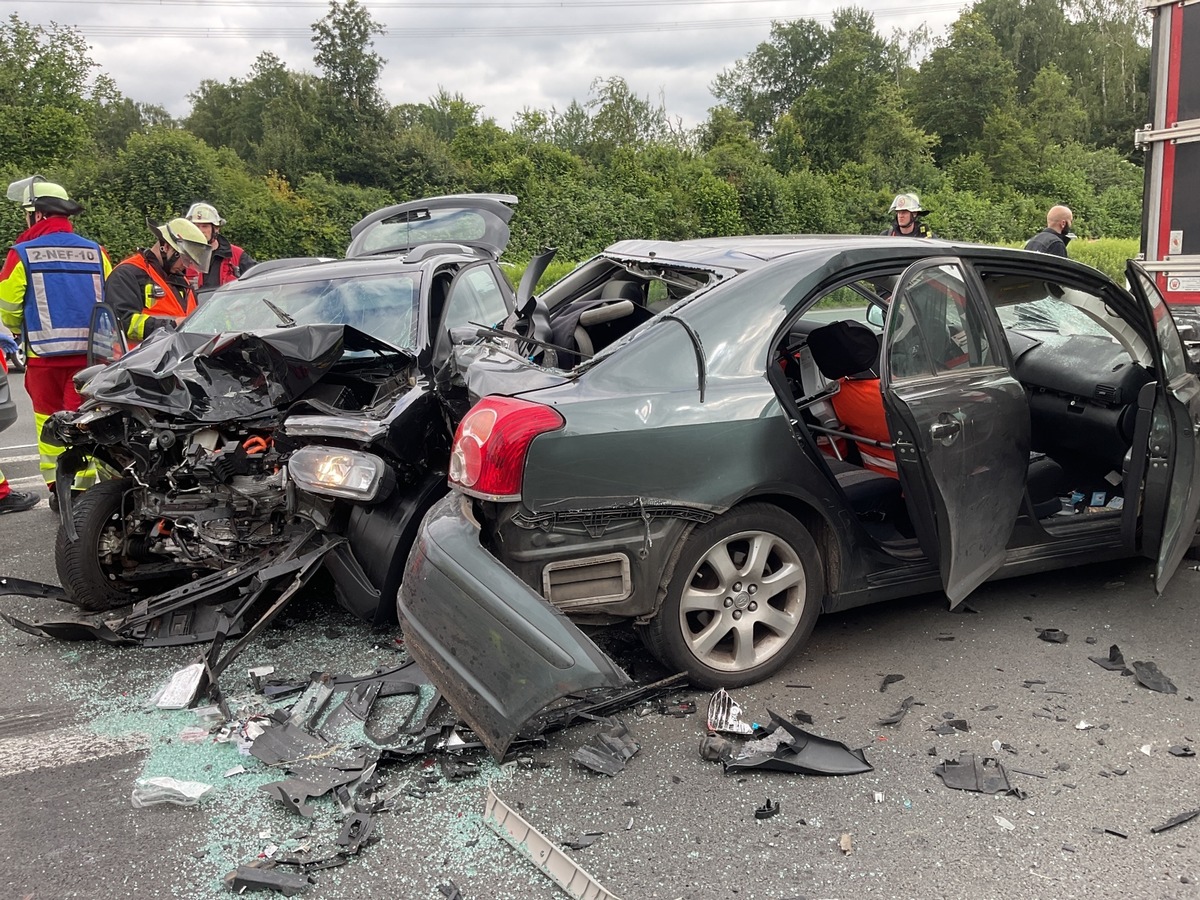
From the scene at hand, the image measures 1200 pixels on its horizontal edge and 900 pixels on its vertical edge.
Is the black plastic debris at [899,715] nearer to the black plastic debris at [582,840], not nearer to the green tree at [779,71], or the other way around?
the black plastic debris at [582,840]

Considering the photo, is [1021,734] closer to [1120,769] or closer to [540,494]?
[1120,769]

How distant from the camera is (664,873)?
7.84 ft

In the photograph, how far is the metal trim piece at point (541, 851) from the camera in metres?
2.29

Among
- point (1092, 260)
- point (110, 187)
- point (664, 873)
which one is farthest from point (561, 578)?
point (110, 187)

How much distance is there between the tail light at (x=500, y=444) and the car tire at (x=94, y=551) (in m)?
2.22

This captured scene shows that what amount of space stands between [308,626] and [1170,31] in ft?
22.4

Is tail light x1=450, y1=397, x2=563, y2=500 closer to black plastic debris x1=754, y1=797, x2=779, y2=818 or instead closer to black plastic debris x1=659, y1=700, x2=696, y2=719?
black plastic debris x1=659, y1=700, x2=696, y2=719

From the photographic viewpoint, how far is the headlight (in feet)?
11.5

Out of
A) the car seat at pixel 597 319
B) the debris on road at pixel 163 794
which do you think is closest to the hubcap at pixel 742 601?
the car seat at pixel 597 319

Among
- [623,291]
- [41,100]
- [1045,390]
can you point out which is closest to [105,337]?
[623,291]

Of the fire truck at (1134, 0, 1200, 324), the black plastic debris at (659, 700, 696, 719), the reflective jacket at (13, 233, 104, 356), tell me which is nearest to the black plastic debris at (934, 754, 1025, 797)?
the black plastic debris at (659, 700, 696, 719)

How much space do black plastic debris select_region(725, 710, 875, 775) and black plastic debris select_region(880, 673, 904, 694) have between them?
48cm

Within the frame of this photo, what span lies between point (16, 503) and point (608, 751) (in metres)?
5.22

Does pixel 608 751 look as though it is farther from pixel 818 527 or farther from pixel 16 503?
pixel 16 503
